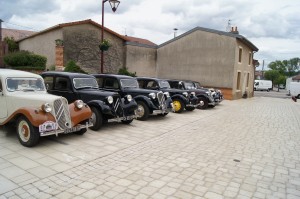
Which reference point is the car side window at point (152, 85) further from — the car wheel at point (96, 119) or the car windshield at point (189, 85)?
the car wheel at point (96, 119)

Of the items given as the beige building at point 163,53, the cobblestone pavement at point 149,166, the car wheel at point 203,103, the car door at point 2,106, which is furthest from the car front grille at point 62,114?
the beige building at point 163,53

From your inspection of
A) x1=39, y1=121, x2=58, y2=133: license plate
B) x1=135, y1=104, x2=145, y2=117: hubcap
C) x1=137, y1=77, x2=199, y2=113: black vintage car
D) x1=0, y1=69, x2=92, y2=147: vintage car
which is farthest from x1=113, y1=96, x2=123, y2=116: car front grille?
x1=137, y1=77, x2=199, y2=113: black vintage car

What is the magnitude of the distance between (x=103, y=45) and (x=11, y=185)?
9442 mm

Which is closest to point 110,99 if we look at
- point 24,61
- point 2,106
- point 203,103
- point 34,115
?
point 34,115

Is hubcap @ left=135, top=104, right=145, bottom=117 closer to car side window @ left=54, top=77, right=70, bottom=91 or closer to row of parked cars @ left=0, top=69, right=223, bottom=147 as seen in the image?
row of parked cars @ left=0, top=69, right=223, bottom=147

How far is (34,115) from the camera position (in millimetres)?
5512

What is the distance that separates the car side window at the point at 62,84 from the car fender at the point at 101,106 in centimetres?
113

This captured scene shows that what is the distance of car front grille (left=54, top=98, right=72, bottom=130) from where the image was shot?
5.91 meters

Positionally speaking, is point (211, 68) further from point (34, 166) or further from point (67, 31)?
point (34, 166)

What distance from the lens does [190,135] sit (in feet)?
26.0

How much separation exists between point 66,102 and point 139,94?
4.12 meters

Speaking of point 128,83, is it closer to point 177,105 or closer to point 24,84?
point 177,105

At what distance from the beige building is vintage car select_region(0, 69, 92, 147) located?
892 centimetres

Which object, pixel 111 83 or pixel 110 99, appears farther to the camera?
A: pixel 111 83
